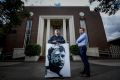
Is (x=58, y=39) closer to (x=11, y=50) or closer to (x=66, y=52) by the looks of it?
(x=66, y=52)

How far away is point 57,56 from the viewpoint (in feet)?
15.4

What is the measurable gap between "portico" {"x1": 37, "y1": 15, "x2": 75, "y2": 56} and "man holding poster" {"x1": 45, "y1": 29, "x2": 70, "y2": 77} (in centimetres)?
1061

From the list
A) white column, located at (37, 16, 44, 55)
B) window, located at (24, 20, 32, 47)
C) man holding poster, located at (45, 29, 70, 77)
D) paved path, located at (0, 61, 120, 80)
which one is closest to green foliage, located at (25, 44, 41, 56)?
white column, located at (37, 16, 44, 55)

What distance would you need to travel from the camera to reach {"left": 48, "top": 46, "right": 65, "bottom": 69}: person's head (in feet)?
15.1

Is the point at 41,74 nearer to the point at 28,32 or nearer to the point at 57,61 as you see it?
the point at 57,61

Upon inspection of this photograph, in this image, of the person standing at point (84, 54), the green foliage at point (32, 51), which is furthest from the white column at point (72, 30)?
the person standing at point (84, 54)

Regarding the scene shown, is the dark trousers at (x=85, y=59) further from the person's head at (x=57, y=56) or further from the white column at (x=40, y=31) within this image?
the white column at (x=40, y=31)

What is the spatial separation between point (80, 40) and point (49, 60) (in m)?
1.29

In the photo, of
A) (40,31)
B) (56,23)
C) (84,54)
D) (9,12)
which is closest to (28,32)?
(40,31)

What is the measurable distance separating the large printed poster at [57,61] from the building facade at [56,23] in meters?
10.6

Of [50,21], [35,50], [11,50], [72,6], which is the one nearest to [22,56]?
[11,50]

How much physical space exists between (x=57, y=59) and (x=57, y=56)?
0.10m

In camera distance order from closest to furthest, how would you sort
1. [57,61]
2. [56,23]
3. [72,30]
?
1. [57,61]
2. [72,30]
3. [56,23]

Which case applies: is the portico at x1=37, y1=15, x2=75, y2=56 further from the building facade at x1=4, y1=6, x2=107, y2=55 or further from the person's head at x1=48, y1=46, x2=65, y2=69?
the person's head at x1=48, y1=46, x2=65, y2=69
